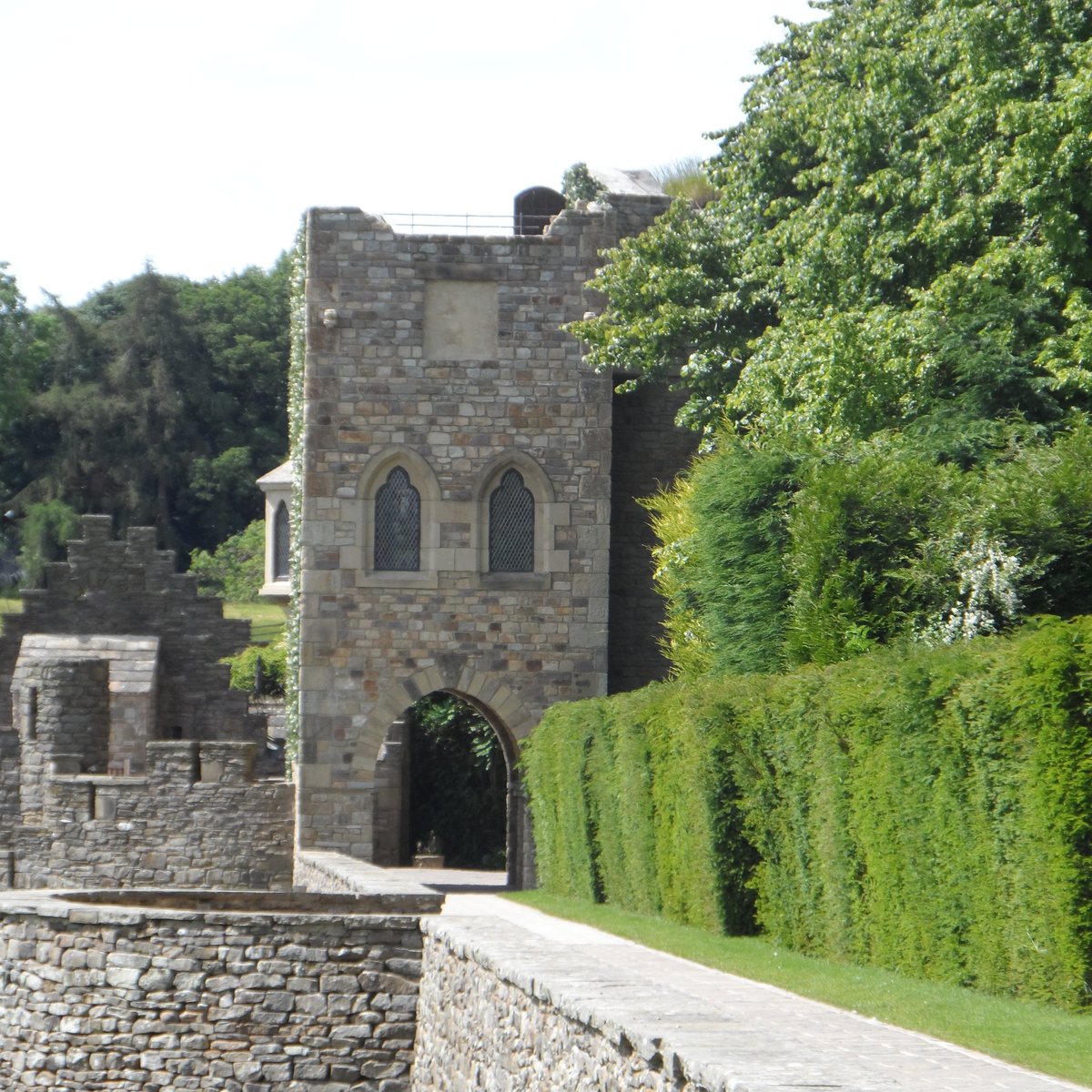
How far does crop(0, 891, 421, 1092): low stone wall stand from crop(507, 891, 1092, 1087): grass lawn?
2.01m

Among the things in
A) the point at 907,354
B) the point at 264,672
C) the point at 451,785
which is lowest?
the point at 451,785

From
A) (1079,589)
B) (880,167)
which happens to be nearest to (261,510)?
(880,167)

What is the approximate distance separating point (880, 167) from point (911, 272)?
1.23 meters

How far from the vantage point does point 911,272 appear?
67.3 feet

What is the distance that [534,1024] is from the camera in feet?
28.6

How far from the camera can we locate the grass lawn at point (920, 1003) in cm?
792

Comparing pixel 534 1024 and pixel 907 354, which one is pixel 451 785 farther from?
pixel 534 1024

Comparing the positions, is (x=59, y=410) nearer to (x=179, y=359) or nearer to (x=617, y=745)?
(x=179, y=359)

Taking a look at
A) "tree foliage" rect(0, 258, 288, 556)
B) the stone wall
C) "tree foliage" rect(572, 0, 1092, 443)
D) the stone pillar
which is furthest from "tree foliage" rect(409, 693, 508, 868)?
"tree foliage" rect(0, 258, 288, 556)

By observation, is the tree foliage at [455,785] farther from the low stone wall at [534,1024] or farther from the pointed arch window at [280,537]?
the low stone wall at [534,1024]

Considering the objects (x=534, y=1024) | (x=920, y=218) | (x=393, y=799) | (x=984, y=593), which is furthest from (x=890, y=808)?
(x=393, y=799)

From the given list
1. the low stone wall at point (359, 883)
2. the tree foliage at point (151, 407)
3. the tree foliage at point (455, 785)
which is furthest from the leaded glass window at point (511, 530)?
the tree foliage at point (151, 407)

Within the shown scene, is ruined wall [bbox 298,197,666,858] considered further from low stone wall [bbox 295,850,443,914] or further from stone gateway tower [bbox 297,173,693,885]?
low stone wall [bbox 295,850,443,914]

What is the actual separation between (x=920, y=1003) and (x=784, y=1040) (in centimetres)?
344
